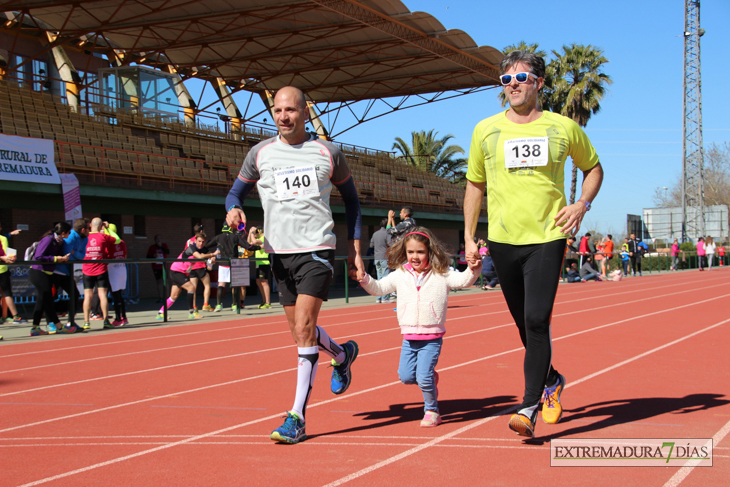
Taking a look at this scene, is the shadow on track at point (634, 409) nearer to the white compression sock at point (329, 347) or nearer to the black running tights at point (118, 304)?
the white compression sock at point (329, 347)

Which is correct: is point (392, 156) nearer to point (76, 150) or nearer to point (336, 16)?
point (336, 16)

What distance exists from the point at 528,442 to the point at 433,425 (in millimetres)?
676

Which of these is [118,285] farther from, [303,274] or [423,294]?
[423,294]

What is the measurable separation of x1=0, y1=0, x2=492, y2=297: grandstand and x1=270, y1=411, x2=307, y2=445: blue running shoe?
11.3 metres

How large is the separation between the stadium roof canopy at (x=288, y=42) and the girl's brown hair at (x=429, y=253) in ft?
71.8

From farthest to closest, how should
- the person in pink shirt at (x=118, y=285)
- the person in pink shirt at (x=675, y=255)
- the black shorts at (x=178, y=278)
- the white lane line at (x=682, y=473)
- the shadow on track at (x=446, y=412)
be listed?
1. the person in pink shirt at (x=675, y=255)
2. the black shorts at (x=178, y=278)
3. the person in pink shirt at (x=118, y=285)
4. the shadow on track at (x=446, y=412)
5. the white lane line at (x=682, y=473)

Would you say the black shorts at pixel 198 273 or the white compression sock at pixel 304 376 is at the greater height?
the black shorts at pixel 198 273

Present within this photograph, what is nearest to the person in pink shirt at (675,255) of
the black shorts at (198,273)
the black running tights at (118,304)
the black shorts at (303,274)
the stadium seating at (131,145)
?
the stadium seating at (131,145)

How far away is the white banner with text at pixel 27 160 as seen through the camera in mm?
17422

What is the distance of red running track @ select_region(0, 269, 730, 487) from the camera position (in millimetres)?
3664

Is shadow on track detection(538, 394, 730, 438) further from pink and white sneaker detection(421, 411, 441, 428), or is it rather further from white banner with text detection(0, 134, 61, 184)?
white banner with text detection(0, 134, 61, 184)

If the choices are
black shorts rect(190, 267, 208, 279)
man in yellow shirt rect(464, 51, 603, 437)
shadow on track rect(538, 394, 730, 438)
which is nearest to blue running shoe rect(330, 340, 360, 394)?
man in yellow shirt rect(464, 51, 603, 437)

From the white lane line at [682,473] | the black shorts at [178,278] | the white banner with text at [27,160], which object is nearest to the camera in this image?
the white lane line at [682,473]

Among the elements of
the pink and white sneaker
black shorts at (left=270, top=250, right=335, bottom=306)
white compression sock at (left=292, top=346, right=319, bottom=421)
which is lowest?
the pink and white sneaker
